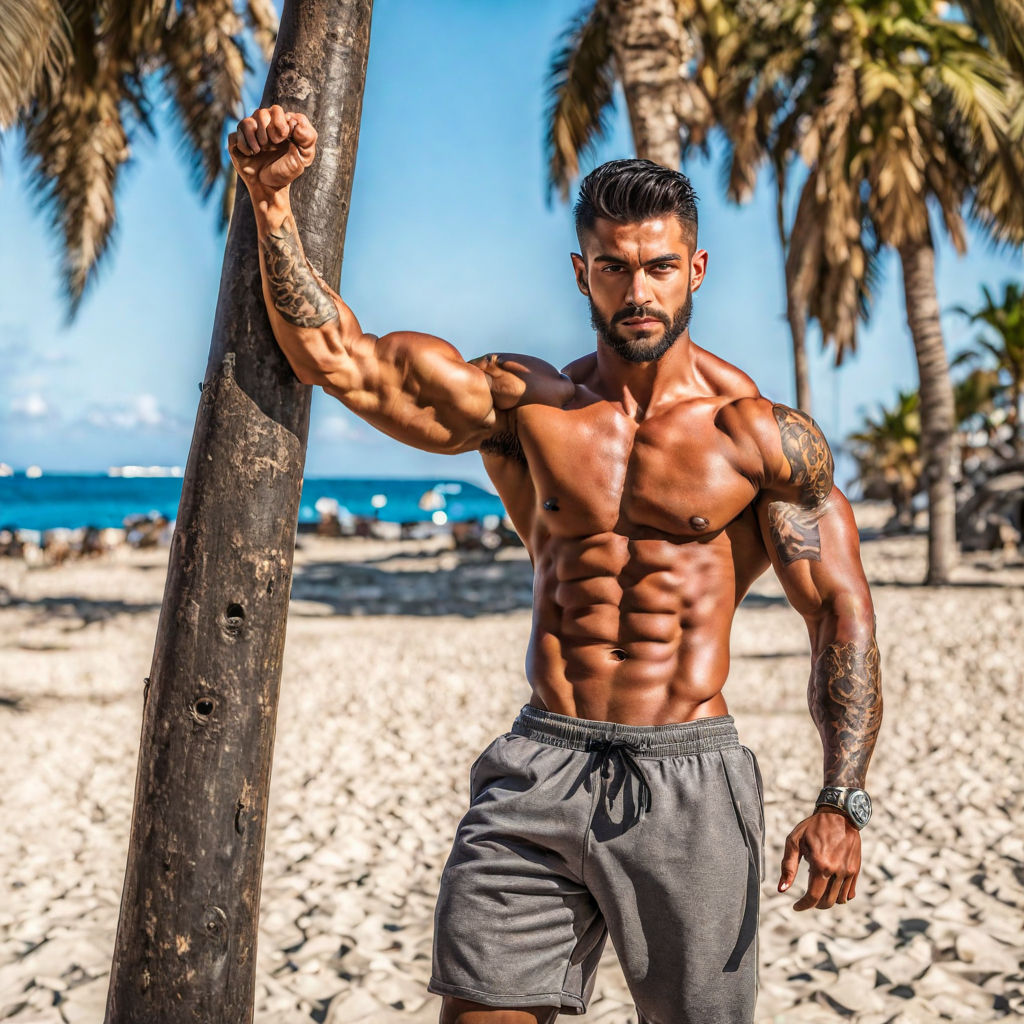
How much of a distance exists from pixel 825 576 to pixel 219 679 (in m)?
1.50

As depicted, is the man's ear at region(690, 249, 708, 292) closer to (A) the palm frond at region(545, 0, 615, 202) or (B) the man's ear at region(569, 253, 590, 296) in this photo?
(B) the man's ear at region(569, 253, 590, 296)

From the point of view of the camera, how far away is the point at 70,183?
12.0m

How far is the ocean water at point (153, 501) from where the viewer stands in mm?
58459

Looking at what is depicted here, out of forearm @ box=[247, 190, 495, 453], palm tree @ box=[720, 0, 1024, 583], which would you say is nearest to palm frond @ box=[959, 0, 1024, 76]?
palm tree @ box=[720, 0, 1024, 583]

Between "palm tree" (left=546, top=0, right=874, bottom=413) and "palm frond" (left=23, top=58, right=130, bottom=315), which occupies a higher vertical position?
"palm tree" (left=546, top=0, right=874, bottom=413)

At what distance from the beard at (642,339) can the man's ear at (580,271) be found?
0.33ft

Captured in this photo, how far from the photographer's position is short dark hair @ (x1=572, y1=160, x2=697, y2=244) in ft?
8.72

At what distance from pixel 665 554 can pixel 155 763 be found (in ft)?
4.23

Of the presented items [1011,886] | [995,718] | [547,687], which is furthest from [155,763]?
[995,718]

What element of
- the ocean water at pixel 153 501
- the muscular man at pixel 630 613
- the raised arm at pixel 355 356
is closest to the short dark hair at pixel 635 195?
the muscular man at pixel 630 613

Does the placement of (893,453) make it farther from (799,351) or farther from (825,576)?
(825,576)

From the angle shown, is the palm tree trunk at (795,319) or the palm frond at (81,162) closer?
the palm frond at (81,162)

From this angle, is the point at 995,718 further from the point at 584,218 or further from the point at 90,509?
the point at 90,509

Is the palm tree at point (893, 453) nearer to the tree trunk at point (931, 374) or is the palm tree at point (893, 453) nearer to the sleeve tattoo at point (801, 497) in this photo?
the tree trunk at point (931, 374)
